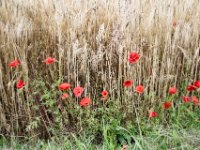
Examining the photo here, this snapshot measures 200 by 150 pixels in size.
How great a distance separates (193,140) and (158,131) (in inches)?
8.1

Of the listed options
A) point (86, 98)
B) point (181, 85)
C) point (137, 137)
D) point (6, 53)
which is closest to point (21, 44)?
point (6, 53)

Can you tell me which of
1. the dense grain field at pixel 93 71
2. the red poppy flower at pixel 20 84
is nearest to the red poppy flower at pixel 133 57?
Result: the dense grain field at pixel 93 71

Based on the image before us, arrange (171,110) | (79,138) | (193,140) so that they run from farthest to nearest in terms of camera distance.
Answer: (171,110)
(79,138)
(193,140)

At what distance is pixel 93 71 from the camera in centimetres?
286

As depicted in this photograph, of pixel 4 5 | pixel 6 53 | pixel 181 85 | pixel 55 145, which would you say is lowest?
pixel 55 145

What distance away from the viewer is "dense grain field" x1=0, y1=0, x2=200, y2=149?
277 cm

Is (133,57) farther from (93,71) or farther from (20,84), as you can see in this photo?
(20,84)

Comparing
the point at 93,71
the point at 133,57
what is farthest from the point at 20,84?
the point at 133,57

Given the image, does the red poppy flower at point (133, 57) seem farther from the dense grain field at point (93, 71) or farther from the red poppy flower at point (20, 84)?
the red poppy flower at point (20, 84)

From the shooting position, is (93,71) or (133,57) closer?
(133,57)

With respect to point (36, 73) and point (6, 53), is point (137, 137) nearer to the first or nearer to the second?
point (36, 73)

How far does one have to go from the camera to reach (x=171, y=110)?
9.64 feet

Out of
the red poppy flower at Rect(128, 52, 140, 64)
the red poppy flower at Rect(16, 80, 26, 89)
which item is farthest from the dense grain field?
the red poppy flower at Rect(128, 52, 140, 64)

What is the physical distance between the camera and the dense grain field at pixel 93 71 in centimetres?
277
